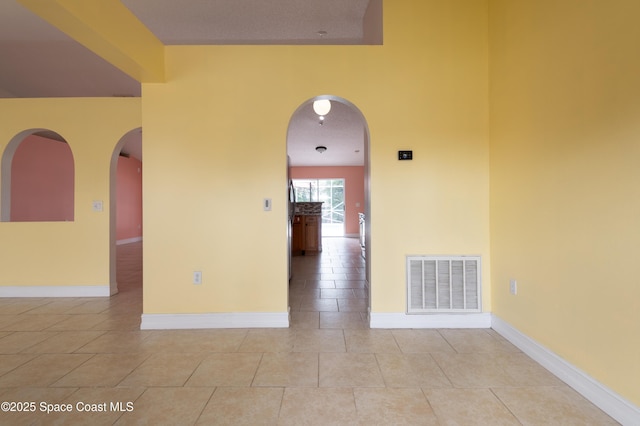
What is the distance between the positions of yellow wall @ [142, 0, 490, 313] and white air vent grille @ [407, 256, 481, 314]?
86 mm

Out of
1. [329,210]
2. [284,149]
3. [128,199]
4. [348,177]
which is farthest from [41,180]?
[348,177]

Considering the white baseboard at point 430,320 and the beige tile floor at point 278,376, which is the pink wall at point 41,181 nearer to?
the beige tile floor at point 278,376

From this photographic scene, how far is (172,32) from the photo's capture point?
380 centimetres

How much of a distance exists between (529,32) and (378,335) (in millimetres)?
2524

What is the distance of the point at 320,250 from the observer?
7.72 meters

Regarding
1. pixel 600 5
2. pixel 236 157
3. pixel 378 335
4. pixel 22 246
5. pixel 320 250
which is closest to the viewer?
pixel 600 5

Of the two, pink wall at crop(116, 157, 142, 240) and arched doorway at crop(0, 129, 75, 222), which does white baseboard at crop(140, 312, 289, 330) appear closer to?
arched doorway at crop(0, 129, 75, 222)

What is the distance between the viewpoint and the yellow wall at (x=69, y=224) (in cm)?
384

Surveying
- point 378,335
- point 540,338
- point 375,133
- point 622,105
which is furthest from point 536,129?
point 378,335

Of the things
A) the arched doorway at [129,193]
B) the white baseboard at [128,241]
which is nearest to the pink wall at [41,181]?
the arched doorway at [129,193]

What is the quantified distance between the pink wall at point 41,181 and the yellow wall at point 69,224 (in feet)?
10.5

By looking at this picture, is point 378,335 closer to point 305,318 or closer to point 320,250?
point 305,318

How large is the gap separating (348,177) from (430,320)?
9.50m

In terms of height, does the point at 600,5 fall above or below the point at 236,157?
above
